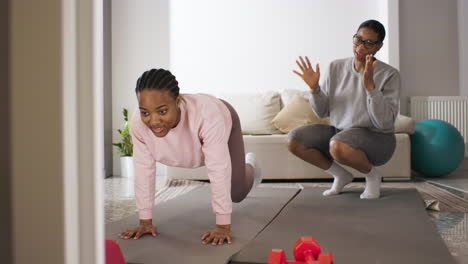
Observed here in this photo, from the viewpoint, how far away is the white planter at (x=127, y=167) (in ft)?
13.6

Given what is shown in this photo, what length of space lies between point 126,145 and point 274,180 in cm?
144

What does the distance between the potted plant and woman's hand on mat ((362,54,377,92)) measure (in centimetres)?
240

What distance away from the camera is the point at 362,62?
2561 millimetres

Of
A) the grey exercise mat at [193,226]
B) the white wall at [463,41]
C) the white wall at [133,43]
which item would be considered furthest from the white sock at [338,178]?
the white wall at [463,41]

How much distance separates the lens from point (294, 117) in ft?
12.8

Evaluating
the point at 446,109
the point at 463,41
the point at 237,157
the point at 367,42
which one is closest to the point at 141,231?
the point at 237,157

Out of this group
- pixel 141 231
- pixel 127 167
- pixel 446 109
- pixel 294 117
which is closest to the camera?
pixel 141 231

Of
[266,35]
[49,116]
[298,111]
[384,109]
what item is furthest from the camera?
[266,35]

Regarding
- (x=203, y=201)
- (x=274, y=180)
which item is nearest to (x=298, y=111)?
(x=274, y=180)

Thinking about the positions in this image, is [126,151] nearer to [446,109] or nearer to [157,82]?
[157,82]

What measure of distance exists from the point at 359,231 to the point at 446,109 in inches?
120

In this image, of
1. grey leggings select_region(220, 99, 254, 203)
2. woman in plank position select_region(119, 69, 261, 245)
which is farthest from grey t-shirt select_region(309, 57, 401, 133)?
woman in plank position select_region(119, 69, 261, 245)

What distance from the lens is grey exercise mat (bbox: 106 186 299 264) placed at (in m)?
1.47

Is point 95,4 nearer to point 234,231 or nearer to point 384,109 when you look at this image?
point 234,231
